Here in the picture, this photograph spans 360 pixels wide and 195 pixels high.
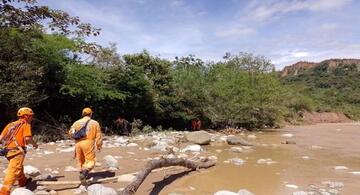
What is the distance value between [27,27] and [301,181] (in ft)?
23.4

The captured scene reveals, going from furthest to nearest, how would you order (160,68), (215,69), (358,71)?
(358,71) → (215,69) → (160,68)

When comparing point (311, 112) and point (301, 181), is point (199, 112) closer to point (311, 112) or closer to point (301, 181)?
point (301, 181)

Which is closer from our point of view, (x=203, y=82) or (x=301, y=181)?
(x=301, y=181)

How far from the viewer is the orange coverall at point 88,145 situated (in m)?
8.50

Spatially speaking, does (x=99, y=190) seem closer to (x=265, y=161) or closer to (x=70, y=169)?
(x=70, y=169)

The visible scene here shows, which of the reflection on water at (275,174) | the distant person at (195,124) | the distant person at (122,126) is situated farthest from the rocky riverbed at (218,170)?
the distant person at (195,124)

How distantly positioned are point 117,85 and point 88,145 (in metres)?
14.4

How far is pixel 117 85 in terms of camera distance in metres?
22.8

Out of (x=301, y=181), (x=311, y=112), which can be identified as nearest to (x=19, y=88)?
(x=301, y=181)

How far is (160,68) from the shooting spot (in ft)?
84.8

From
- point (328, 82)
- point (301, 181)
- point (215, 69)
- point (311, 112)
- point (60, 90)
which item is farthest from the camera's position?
point (328, 82)

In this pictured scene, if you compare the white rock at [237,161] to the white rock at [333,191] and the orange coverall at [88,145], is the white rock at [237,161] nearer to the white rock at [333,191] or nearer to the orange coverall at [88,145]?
the white rock at [333,191]

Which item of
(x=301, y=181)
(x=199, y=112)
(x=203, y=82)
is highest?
(x=203, y=82)

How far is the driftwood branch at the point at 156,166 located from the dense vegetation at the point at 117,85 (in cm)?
253
